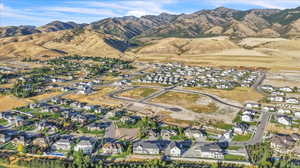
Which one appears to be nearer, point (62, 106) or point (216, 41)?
point (62, 106)

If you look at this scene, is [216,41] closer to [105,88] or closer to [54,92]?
[105,88]

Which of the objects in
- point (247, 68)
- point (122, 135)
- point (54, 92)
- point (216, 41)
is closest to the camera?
Result: point (122, 135)

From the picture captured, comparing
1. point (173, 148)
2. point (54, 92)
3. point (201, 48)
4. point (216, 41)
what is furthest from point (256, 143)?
point (216, 41)

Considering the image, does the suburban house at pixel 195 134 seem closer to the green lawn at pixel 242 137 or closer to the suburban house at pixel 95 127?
the green lawn at pixel 242 137

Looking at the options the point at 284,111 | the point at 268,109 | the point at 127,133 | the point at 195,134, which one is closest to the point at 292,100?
the point at 284,111

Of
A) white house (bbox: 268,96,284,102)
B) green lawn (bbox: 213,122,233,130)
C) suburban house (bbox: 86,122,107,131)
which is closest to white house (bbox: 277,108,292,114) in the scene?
white house (bbox: 268,96,284,102)

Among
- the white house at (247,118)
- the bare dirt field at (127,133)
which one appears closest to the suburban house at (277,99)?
the white house at (247,118)
